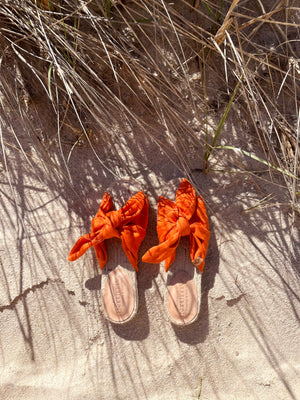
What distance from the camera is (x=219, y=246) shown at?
4.71 ft

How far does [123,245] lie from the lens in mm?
1397

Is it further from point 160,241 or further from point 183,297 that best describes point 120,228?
point 183,297

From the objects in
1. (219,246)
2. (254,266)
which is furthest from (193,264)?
(254,266)

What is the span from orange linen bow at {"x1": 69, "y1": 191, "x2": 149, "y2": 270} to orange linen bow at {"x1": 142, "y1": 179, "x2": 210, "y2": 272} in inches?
3.0

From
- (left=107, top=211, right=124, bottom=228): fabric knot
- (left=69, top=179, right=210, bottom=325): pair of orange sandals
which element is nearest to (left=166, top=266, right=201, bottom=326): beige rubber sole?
(left=69, top=179, right=210, bottom=325): pair of orange sandals

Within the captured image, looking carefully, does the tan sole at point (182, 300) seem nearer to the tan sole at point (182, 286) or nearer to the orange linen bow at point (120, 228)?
the tan sole at point (182, 286)

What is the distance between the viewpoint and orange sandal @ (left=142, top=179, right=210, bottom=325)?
4.44 feet

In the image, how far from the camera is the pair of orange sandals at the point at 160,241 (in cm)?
137

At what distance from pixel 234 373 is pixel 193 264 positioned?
436 mm

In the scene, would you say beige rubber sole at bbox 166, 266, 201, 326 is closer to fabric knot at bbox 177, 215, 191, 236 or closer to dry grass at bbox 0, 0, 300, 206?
fabric knot at bbox 177, 215, 191, 236

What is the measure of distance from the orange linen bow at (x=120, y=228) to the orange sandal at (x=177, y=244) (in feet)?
0.25

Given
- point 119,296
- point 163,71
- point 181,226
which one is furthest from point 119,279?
point 163,71

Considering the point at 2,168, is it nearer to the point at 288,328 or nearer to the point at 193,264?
the point at 193,264

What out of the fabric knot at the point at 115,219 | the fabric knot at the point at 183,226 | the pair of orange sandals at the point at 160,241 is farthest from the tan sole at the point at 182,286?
the fabric knot at the point at 115,219
